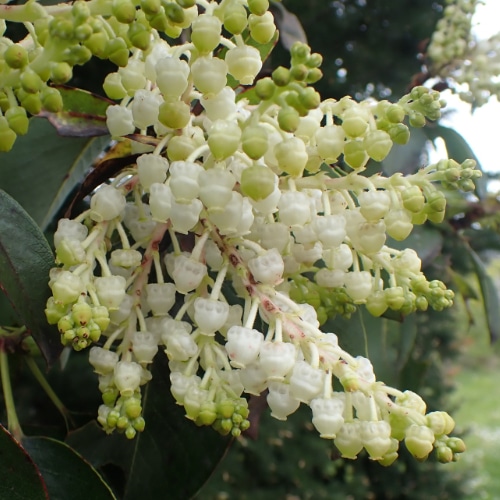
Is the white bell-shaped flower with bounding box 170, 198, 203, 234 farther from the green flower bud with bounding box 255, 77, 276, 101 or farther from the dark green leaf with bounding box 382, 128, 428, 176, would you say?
the dark green leaf with bounding box 382, 128, 428, 176

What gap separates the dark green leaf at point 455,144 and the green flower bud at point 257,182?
36.0 inches

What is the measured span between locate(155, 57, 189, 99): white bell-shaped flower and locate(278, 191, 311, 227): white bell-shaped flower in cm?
14

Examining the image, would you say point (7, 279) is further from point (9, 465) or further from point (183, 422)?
point (183, 422)

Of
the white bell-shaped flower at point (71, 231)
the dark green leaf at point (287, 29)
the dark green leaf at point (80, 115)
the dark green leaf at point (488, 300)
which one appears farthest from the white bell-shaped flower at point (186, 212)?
the dark green leaf at point (488, 300)

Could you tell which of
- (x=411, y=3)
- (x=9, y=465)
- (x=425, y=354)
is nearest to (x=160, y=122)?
(x=9, y=465)

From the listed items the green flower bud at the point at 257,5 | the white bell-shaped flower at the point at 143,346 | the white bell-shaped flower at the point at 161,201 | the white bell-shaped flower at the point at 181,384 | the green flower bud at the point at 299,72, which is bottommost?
the white bell-shaped flower at the point at 143,346

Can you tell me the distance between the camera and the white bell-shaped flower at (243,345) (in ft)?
2.03

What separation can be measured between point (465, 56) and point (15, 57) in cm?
127

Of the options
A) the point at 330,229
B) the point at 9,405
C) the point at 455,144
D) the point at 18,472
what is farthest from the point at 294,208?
the point at 455,144

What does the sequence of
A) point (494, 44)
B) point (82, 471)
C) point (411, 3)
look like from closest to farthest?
point (82, 471) < point (494, 44) < point (411, 3)

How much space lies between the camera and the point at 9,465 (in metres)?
0.74

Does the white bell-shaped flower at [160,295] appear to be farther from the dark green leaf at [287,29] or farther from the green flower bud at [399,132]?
the dark green leaf at [287,29]

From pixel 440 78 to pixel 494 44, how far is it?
145mm

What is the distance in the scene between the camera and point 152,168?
666 millimetres
